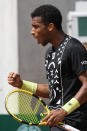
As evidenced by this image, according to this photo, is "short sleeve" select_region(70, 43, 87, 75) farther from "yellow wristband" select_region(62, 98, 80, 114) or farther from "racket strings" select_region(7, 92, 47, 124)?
"racket strings" select_region(7, 92, 47, 124)

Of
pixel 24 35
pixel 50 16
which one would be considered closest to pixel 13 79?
pixel 50 16

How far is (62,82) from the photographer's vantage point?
3848 millimetres

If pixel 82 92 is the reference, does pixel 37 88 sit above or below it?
below

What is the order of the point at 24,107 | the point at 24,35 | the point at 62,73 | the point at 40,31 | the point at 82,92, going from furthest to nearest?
the point at 24,35, the point at 24,107, the point at 40,31, the point at 62,73, the point at 82,92

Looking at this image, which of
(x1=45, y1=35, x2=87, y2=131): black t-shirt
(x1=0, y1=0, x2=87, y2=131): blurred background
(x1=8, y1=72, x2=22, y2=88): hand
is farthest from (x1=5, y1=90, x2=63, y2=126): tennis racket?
(x1=0, y1=0, x2=87, y2=131): blurred background

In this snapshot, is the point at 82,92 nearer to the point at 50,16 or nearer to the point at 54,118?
the point at 54,118

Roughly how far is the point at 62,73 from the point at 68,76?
0.05 m

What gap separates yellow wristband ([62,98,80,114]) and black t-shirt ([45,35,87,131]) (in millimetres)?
143

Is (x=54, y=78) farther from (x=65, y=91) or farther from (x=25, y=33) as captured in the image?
(x=25, y=33)

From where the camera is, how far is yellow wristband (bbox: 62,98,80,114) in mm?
3672

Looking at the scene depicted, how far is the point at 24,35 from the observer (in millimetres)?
7664

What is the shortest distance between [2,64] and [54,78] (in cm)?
346

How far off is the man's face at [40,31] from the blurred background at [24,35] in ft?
10.9

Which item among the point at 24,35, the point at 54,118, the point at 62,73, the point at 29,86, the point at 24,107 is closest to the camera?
the point at 54,118
